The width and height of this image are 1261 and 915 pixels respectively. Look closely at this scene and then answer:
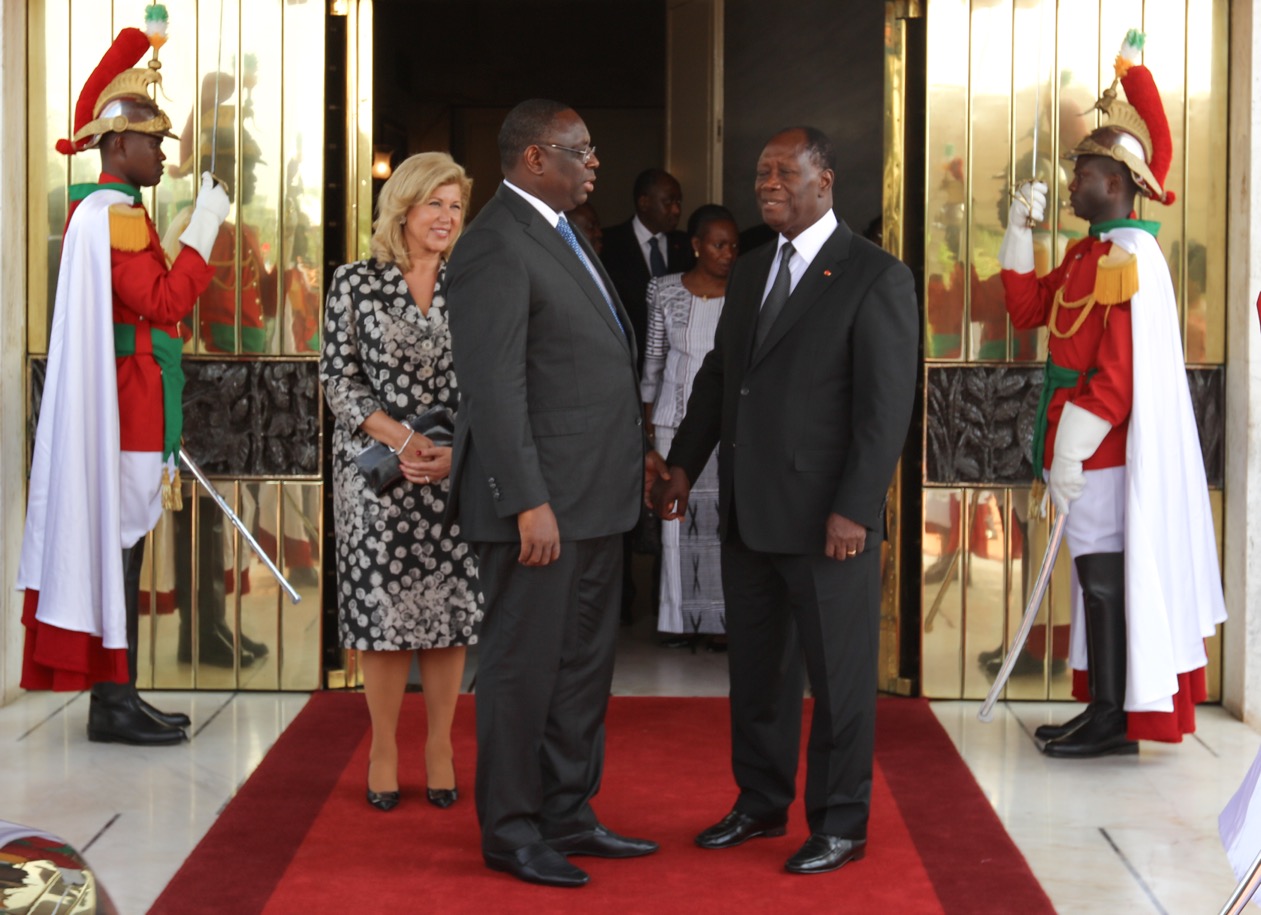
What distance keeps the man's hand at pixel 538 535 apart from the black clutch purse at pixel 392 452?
697 mm

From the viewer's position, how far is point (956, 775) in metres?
4.93

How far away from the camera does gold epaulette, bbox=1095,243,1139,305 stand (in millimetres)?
4930

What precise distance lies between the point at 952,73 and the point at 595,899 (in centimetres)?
315

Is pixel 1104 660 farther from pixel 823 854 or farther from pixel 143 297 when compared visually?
pixel 143 297

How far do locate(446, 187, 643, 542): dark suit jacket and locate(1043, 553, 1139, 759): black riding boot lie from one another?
5.91 feet

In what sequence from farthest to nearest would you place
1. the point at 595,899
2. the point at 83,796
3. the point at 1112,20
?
1. the point at 1112,20
2. the point at 83,796
3. the point at 595,899

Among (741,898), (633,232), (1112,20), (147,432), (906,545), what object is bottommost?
(741,898)

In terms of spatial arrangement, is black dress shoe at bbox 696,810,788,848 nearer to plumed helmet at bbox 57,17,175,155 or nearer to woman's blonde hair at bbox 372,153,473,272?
woman's blonde hair at bbox 372,153,473,272

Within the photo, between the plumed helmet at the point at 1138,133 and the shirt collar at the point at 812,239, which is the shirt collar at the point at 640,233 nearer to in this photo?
the plumed helmet at the point at 1138,133

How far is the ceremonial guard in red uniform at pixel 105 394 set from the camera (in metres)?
5.07

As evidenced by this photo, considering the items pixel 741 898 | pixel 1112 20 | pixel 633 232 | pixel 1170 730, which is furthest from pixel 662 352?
pixel 741 898

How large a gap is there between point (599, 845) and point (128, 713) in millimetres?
1860

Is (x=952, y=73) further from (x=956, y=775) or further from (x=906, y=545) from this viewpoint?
(x=956, y=775)

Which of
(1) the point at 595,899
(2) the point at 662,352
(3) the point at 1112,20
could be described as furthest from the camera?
(2) the point at 662,352
